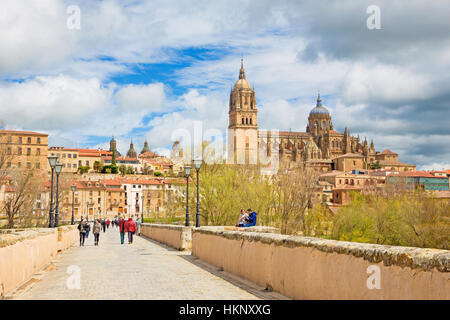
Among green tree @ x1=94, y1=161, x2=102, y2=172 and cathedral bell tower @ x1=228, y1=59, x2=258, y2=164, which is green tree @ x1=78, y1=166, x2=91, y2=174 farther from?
cathedral bell tower @ x1=228, y1=59, x2=258, y2=164

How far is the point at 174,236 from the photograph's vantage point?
80.0 feet

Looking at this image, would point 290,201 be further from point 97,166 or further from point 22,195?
point 97,166

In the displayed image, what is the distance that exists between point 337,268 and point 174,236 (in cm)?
1811

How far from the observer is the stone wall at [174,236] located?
72.6 ft

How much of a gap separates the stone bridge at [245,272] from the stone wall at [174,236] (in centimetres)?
513

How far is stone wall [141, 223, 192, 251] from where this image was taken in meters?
22.1

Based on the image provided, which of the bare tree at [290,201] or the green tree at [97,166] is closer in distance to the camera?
the bare tree at [290,201]

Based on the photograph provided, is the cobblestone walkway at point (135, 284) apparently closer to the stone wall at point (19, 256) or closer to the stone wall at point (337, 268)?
the stone wall at point (19, 256)

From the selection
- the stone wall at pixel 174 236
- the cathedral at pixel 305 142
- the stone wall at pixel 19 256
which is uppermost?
the cathedral at pixel 305 142

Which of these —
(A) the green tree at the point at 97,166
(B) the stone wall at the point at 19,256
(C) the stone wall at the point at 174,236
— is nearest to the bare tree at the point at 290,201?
(C) the stone wall at the point at 174,236

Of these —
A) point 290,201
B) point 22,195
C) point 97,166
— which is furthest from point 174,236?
point 97,166

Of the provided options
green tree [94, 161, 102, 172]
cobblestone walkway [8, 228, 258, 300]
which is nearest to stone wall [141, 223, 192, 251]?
cobblestone walkway [8, 228, 258, 300]

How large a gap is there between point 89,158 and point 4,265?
17106 centimetres
